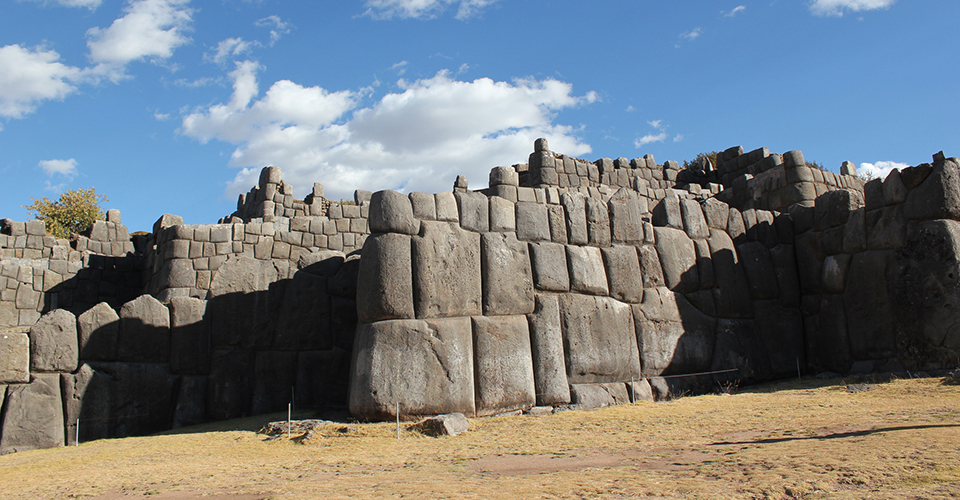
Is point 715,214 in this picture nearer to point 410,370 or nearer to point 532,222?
point 532,222

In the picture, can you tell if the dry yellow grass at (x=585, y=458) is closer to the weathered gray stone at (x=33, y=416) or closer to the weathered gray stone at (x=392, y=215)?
the weathered gray stone at (x=33, y=416)

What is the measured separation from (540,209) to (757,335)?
4434 millimetres

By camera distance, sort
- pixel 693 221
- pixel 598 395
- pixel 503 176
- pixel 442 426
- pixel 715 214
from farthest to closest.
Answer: pixel 503 176
pixel 715 214
pixel 693 221
pixel 598 395
pixel 442 426

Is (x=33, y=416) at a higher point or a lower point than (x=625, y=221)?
lower

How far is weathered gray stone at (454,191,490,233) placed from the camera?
8.80m

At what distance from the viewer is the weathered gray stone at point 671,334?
31.8ft

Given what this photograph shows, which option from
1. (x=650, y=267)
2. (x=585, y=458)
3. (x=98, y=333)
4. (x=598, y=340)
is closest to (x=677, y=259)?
(x=650, y=267)

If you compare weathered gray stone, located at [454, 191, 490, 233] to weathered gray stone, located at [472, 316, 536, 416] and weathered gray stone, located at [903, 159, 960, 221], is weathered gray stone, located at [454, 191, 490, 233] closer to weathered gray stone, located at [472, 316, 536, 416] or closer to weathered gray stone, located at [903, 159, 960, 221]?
weathered gray stone, located at [472, 316, 536, 416]

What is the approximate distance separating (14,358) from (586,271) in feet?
23.6

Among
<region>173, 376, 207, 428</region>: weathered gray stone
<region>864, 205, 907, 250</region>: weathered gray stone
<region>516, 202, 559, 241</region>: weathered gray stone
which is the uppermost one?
<region>516, 202, 559, 241</region>: weathered gray stone

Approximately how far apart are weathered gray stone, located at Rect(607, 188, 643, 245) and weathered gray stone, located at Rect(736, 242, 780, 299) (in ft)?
7.53

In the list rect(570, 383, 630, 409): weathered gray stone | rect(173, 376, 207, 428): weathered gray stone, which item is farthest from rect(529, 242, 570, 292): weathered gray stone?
rect(173, 376, 207, 428): weathered gray stone

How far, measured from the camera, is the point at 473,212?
29.2 ft

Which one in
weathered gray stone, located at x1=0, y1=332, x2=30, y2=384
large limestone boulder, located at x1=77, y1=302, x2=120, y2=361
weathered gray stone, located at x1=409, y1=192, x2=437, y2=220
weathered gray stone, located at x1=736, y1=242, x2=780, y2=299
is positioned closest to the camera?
weathered gray stone, located at x1=0, y1=332, x2=30, y2=384
